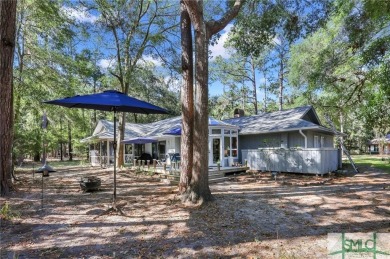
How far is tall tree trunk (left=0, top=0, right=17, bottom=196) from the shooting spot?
7431mm

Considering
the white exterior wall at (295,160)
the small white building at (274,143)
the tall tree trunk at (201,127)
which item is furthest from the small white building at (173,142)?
the tall tree trunk at (201,127)

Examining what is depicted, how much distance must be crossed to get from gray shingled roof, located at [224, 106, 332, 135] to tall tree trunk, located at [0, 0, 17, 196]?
40.3 ft

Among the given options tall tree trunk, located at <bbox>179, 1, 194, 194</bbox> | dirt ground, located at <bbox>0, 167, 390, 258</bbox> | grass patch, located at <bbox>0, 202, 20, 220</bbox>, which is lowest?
dirt ground, located at <bbox>0, 167, 390, 258</bbox>

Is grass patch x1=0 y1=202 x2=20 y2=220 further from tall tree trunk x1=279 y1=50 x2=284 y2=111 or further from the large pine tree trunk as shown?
tall tree trunk x1=279 y1=50 x2=284 y2=111

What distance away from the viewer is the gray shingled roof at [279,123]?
46.3 ft

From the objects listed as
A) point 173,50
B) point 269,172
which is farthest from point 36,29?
point 269,172

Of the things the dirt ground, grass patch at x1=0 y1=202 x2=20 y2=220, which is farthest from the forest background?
grass patch at x1=0 y1=202 x2=20 y2=220

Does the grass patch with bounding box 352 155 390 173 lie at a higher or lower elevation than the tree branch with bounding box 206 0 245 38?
lower

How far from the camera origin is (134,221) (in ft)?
17.3

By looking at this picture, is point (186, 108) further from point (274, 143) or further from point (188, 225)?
point (274, 143)

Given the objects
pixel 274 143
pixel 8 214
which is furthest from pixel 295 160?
pixel 8 214

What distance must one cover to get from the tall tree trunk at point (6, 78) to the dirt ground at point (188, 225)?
1019 mm

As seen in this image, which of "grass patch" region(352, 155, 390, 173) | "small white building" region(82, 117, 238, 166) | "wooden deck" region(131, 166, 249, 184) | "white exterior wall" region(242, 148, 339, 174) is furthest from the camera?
"grass patch" region(352, 155, 390, 173)

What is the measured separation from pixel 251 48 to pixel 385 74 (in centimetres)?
451
